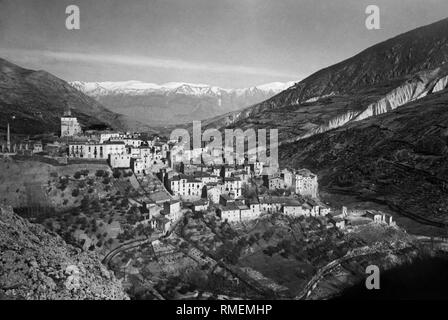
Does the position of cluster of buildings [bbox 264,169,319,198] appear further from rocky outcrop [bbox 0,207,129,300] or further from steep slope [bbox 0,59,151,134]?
steep slope [bbox 0,59,151,134]

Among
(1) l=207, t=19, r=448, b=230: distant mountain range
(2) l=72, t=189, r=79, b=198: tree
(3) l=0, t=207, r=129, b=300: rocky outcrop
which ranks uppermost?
(1) l=207, t=19, r=448, b=230: distant mountain range

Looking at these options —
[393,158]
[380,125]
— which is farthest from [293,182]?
[380,125]

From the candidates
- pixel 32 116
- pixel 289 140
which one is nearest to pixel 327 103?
pixel 289 140


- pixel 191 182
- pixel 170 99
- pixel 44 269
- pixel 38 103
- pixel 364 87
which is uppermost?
pixel 170 99

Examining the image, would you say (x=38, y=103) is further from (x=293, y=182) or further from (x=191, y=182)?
(x=293, y=182)

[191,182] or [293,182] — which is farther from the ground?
[191,182]

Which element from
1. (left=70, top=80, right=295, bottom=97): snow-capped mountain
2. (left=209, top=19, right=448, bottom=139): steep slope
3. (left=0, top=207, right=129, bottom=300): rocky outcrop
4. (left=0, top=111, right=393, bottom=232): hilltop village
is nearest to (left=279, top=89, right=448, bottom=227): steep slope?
(left=0, top=111, right=393, bottom=232): hilltop village
